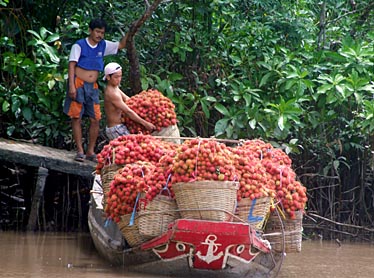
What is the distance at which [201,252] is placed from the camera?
627 centimetres

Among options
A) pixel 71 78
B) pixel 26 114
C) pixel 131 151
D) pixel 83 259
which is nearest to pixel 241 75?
pixel 71 78

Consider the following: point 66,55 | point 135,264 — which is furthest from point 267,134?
point 135,264

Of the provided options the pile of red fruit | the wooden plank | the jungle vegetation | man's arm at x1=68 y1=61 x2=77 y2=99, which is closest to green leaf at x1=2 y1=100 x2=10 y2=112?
the jungle vegetation

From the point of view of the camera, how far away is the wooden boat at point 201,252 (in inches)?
237

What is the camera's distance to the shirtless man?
8.37m

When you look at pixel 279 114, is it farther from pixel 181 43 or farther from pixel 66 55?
pixel 66 55

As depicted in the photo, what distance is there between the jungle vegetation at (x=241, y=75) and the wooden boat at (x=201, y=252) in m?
2.73

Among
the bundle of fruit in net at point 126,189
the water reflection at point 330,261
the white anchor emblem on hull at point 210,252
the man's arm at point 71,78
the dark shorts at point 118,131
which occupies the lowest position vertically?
the water reflection at point 330,261

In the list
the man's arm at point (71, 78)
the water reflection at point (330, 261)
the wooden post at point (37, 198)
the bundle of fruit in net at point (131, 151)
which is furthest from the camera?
the wooden post at point (37, 198)

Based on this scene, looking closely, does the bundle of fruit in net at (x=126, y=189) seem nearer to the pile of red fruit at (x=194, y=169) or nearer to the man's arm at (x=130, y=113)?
the pile of red fruit at (x=194, y=169)

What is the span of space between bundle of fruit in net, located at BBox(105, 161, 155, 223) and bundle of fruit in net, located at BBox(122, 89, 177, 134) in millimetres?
1890

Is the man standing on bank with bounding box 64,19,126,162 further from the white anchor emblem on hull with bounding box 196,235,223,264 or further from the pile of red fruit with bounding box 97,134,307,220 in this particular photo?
the white anchor emblem on hull with bounding box 196,235,223,264

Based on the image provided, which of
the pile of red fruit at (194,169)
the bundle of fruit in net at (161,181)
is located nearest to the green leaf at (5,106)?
the pile of red fruit at (194,169)

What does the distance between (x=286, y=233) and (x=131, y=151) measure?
4.73ft
